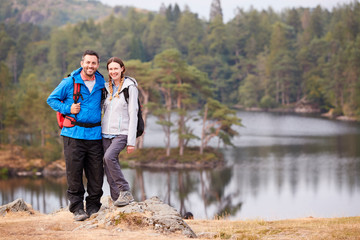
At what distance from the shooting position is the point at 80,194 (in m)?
5.56

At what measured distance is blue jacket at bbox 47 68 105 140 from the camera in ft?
17.0

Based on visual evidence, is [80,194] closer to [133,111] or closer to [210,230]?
[133,111]

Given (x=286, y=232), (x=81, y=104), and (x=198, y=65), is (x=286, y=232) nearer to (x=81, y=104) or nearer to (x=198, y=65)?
(x=81, y=104)

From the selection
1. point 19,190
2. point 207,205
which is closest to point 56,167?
point 19,190

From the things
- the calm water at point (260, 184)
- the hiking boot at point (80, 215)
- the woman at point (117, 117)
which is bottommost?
the calm water at point (260, 184)

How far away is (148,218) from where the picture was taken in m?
5.28

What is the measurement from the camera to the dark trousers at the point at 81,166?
526 centimetres

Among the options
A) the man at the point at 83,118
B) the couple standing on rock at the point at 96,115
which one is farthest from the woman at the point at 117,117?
the man at the point at 83,118

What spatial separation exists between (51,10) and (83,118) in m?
146

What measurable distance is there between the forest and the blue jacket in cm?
2267

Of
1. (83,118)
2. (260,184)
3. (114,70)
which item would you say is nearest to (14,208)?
(83,118)

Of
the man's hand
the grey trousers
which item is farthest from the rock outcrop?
the man's hand

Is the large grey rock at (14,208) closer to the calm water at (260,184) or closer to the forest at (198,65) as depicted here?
the calm water at (260,184)

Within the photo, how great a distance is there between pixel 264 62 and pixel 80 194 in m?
61.6
